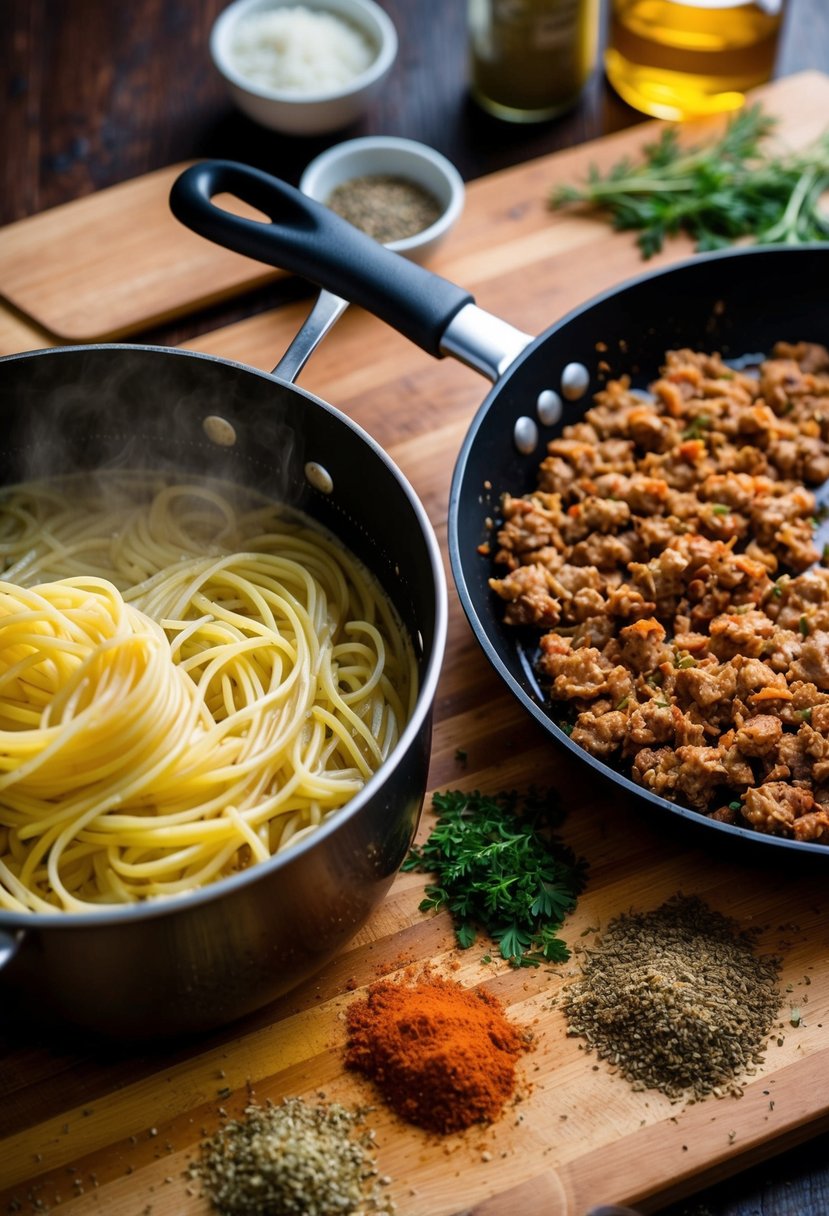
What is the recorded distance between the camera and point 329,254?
317 cm

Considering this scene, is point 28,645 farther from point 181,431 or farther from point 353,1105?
point 353,1105

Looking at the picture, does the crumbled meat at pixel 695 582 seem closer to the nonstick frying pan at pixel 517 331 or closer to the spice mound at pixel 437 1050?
the nonstick frying pan at pixel 517 331

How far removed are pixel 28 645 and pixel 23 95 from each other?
3.18m

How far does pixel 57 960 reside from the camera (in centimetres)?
213

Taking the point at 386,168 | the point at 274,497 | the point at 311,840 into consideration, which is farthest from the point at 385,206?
the point at 311,840

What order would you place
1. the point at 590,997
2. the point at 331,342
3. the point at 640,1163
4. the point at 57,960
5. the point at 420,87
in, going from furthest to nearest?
the point at 420,87
the point at 331,342
the point at 590,997
the point at 640,1163
the point at 57,960

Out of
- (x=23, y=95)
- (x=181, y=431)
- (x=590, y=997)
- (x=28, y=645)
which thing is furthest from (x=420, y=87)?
(x=590, y=997)

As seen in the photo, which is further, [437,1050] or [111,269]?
[111,269]

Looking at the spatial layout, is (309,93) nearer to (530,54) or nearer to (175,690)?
(530,54)

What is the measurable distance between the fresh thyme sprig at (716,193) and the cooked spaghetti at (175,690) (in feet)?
5.78

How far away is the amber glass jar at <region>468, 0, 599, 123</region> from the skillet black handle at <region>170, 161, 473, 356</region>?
1.52 m

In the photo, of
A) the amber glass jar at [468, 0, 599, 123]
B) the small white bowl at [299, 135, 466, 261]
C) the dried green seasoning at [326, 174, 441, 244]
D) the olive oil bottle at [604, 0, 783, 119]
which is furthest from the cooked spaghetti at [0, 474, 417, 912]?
the olive oil bottle at [604, 0, 783, 119]

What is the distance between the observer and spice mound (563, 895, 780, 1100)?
2496mm

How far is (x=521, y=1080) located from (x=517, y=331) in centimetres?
182
